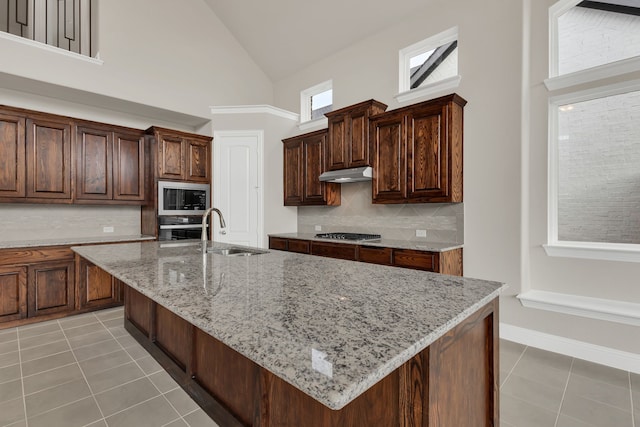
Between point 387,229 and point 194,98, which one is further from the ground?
point 194,98

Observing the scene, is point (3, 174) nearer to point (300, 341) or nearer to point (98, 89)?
point (98, 89)

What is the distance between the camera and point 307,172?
4.55 meters

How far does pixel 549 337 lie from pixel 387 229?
1.91 metres

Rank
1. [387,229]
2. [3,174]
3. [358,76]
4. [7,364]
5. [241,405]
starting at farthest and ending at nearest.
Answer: [358,76] → [387,229] → [3,174] → [7,364] → [241,405]

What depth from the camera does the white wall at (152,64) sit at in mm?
3521

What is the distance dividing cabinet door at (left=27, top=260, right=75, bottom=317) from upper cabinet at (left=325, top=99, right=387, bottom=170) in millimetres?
3386

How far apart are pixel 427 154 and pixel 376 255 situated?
3.91ft

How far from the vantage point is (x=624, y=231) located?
2.60 metres

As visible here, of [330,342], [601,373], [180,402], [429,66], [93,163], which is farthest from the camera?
[93,163]

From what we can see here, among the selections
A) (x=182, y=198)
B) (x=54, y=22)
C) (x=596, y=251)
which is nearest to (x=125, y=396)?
(x=182, y=198)

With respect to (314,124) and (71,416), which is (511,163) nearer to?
(314,124)

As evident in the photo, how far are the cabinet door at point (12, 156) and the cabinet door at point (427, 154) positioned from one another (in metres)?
4.29

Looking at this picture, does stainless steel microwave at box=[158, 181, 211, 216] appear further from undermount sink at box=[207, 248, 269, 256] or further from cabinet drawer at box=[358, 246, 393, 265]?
cabinet drawer at box=[358, 246, 393, 265]

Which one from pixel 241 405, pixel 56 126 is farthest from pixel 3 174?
pixel 241 405
